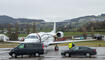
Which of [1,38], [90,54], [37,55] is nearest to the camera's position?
[90,54]

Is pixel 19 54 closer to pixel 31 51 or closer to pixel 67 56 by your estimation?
pixel 31 51

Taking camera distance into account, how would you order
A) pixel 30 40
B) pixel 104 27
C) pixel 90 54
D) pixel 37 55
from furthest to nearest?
1. pixel 104 27
2. pixel 30 40
3. pixel 37 55
4. pixel 90 54

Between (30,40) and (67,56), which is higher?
(30,40)

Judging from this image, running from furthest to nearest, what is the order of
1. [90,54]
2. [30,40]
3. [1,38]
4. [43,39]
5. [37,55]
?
[1,38]
[43,39]
[30,40]
[37,55]
[90,54]

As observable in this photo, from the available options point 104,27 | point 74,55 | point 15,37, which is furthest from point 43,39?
point 104,27

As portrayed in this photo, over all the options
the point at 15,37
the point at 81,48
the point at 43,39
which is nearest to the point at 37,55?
the point at 81,48

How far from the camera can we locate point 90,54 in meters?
20.2

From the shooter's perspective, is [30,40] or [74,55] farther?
[30,40]

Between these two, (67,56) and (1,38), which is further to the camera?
(1,38)

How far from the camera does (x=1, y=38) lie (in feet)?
220

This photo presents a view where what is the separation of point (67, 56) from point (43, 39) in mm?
8497

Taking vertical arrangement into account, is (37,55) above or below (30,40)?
below

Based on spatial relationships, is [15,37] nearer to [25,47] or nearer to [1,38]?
[1,38]

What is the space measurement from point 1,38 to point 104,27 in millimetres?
64520
